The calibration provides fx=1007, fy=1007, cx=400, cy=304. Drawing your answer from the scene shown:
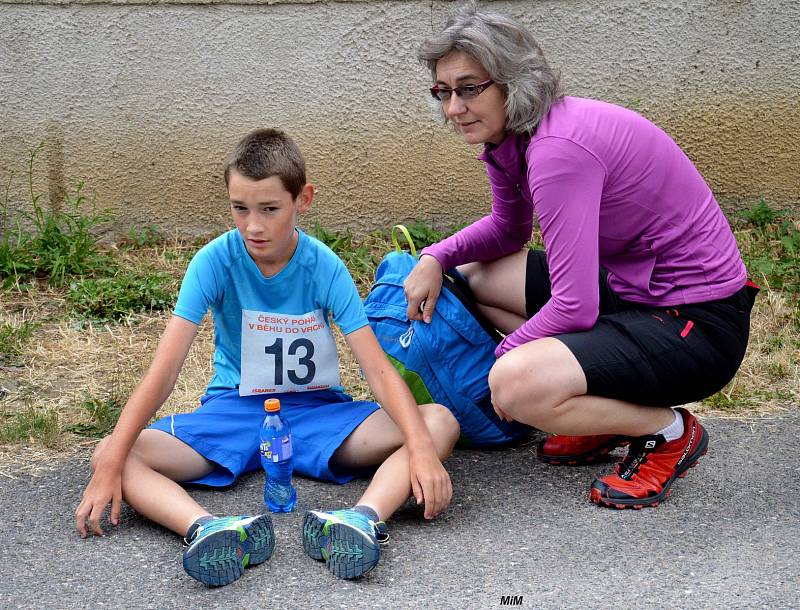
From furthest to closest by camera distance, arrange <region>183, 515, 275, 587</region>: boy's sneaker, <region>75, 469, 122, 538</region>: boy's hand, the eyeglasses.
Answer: the eyeglasses → <region>75, 469, 122, 538</region>: boy's hand → <region>183, 515, 275, 587</region>: boy's sneaker

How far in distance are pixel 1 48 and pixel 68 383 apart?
195 centimetres

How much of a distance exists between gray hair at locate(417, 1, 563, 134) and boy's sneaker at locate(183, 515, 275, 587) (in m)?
1.35

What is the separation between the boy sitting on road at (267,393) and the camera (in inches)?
113

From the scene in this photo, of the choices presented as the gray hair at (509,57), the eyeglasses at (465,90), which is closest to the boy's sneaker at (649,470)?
the gray hair at (509,57)

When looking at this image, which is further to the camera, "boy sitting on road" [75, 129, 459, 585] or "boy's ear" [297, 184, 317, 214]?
"boy's ear" [297, 184, 317, 214]

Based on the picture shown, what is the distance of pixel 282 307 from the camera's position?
3.18 m

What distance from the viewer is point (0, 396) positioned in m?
4.00

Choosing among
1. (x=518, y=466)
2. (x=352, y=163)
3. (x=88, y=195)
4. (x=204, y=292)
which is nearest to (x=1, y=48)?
(x=88, y=195)

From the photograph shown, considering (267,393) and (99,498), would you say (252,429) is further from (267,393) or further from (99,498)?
(99,498)

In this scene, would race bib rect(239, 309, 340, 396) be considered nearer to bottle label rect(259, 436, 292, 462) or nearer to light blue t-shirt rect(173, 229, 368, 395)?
light blue t-shirt rect(173, 229, 368, 395)

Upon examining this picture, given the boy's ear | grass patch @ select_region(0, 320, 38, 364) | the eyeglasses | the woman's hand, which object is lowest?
grass patch @ select_region(0, 320, 38, 364)

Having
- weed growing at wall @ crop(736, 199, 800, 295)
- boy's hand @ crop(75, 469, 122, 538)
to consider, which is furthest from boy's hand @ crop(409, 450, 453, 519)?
weed growing at wall @ crop(736, 199, 800, 295)

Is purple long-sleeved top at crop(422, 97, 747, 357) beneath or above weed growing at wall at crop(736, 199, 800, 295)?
above

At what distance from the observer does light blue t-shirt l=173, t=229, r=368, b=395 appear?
3.13m
